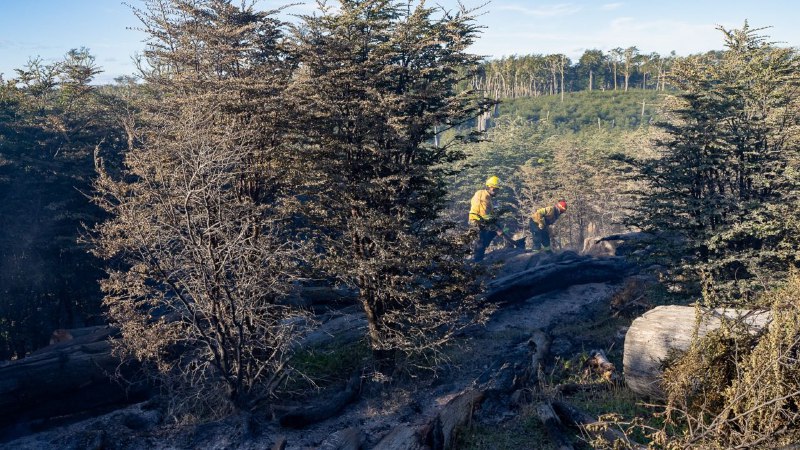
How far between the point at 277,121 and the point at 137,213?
3537mm

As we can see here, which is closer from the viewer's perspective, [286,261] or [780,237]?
[286,261]

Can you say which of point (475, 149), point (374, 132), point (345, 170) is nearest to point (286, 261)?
point (345, 170)

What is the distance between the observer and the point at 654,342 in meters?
9.22

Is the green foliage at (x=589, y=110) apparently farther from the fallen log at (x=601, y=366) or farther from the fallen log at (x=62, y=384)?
the fallen log at (x=62, y=384)

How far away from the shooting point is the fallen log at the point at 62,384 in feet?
40.9

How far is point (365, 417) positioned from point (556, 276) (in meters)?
12.5

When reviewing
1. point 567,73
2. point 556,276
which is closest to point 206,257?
point 556,276

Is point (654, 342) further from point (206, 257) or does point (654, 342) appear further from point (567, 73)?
point (567, 73)

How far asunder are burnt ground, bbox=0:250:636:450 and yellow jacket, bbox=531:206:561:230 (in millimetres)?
Result: 13972

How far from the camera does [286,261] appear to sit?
37.7 feet

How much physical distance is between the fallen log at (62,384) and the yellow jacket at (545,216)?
75.8ft

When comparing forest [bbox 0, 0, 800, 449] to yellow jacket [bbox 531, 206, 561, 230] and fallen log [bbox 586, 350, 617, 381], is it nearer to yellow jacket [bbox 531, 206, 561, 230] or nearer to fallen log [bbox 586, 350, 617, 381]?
fallen log [bbox 586, 350, 617, 381]

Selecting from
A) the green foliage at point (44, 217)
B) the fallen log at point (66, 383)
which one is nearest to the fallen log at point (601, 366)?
the fallen log at point (66, 383)

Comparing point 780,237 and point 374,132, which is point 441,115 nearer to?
point 374,132
